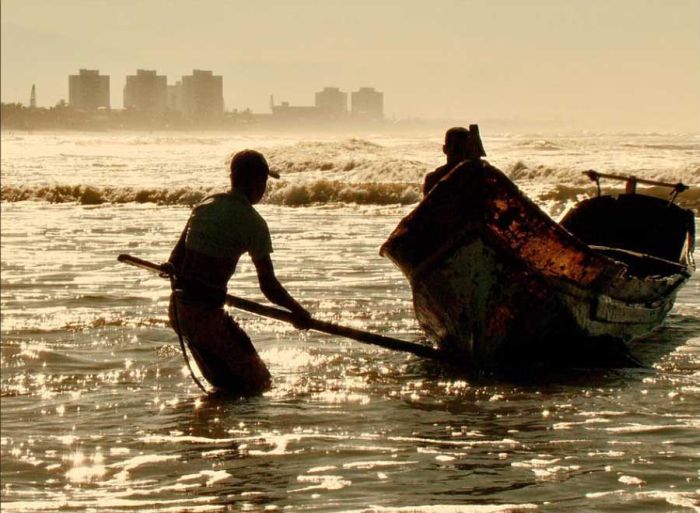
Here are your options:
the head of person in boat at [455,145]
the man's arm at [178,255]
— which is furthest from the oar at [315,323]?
the head of person in boat at [455,145]

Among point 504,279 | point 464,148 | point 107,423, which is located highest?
point 464,148

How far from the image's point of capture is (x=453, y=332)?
948 centimetres

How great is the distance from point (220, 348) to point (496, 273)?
99.9 inches

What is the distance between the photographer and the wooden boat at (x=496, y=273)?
29.7 feet

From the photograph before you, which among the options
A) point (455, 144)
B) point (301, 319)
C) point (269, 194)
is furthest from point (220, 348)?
point (269, 194)

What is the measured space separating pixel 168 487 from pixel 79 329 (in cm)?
518

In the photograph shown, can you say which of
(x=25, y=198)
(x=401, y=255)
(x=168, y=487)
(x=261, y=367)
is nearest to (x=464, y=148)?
→ (x=401, y=255)

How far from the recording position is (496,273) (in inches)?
363

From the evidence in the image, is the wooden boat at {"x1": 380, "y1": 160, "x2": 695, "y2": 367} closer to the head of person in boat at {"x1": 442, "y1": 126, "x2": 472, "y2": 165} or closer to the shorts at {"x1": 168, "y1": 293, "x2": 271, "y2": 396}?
the head of person in boat at {"x1": 442, "y1": 126, "x2": 472, "y2": 165}

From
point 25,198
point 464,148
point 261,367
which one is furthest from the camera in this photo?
point 25,198

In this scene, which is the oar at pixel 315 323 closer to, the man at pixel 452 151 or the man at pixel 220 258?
the man at pixel 220 258

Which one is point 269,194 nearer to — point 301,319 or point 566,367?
point 566,367

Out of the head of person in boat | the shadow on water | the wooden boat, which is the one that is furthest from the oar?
the head of person in boat

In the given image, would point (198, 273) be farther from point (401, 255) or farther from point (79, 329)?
point (79, 329)
